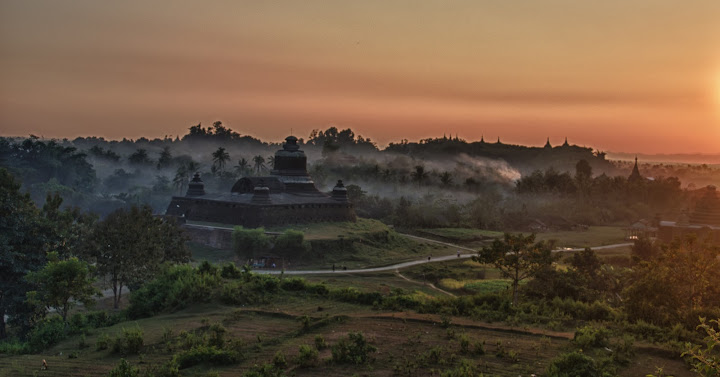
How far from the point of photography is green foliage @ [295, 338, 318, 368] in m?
19.1

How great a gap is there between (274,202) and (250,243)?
28.9 ft

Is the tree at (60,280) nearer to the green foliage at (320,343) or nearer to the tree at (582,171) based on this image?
the green foliage at (320,343)

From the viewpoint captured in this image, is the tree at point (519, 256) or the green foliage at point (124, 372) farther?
the tree at point (519, 256)

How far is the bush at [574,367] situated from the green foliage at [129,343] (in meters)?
14.1

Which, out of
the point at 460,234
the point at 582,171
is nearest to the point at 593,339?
the point at 460,234

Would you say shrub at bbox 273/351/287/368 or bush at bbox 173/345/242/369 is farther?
bush at bbox 173/345/242/369

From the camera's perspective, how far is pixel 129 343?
2183 centimetres

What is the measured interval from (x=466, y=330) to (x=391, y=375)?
18.2 ft

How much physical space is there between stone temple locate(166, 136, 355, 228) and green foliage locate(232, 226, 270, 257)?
18.7 feet

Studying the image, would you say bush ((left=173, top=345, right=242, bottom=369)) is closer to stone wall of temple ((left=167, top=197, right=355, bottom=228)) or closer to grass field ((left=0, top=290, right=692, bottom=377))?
grass field ((left=0, top=290, right=692, bottom=377))

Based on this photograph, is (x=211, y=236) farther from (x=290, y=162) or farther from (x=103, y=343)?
(x=103, y=343)

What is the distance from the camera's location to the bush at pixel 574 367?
1667 cm

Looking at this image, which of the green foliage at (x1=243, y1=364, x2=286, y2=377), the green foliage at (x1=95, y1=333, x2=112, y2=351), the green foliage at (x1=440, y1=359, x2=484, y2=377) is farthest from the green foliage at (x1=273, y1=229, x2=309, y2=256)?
the green foliage at (x1=440, y1=359, x2=484, y2=377)

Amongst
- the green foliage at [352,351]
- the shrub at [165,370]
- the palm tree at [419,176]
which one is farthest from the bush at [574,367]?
the palm tree at [419,176]
